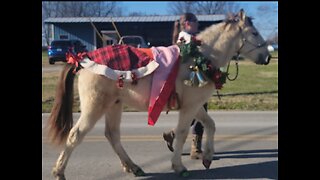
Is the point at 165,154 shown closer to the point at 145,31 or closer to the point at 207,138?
the point at 207,138

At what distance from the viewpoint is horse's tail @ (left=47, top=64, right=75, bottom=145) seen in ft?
17.1

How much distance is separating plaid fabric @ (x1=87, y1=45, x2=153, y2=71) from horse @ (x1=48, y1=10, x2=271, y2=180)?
0.19 meters

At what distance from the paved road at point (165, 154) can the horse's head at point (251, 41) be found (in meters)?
1.51

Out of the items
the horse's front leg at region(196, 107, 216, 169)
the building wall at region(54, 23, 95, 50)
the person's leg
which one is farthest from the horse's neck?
the building wall at region(54, 23, 95, 50)

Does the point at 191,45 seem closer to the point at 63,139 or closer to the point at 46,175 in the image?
the point at 63,139

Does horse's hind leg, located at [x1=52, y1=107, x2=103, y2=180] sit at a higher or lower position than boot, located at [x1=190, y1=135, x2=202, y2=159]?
higher

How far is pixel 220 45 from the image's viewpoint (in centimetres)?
534

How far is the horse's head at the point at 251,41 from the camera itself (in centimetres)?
534

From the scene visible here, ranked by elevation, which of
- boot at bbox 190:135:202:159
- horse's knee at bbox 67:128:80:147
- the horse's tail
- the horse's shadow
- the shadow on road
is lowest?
the horse's shadow

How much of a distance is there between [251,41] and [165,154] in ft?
7.17

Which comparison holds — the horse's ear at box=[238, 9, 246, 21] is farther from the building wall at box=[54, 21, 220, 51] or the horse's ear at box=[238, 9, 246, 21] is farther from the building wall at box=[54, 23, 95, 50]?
the building wall at box=[54, 21, 220, 51]

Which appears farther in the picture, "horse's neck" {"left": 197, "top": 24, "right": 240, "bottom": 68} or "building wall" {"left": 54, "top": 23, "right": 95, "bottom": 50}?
"building wall" {"left": 54, "top": 23, "right": 95, "bottom": 50}
